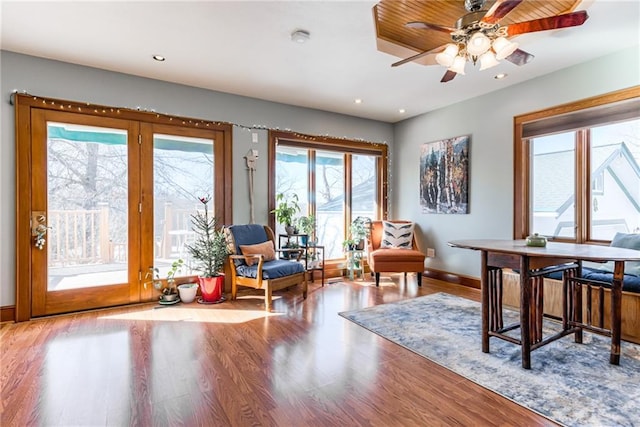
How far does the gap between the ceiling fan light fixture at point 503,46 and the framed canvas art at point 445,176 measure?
2446 millimetres

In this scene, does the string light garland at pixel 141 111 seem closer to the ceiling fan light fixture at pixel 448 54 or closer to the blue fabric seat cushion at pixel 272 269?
the blue fabric seat cushion at pixel 272 269

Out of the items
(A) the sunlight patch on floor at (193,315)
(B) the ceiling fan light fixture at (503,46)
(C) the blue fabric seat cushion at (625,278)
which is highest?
(B) the ceiling fan light fixture at (503,46)

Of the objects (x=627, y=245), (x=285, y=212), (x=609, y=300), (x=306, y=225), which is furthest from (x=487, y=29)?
(x=306, y=225)

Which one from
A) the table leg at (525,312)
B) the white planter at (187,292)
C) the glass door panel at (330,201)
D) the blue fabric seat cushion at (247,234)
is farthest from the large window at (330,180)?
the table leg at (525,312)

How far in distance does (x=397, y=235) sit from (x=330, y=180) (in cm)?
→ 137

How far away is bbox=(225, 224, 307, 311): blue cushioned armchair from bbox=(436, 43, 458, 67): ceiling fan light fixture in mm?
2499

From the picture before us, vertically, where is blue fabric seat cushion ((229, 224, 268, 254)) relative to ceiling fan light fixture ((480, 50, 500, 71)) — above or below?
below

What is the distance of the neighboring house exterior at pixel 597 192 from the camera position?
329 cm

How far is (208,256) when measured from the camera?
3887 mm

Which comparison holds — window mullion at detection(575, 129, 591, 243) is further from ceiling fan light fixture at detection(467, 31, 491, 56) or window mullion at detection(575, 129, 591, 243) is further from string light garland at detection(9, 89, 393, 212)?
string light garland at detection(9, 89, 393, 212)

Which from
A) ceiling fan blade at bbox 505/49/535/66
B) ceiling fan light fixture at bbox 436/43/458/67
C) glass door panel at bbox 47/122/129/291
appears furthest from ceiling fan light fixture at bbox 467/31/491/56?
glass door panel at bbox 47/122/129/291

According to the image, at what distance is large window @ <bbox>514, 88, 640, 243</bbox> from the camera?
328cm

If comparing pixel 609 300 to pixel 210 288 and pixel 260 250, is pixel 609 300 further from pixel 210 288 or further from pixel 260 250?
pixel 210 288

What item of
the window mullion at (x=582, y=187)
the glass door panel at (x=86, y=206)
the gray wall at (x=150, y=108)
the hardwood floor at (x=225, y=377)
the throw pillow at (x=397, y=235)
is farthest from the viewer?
the throw pillow at (x=397, y=235)
